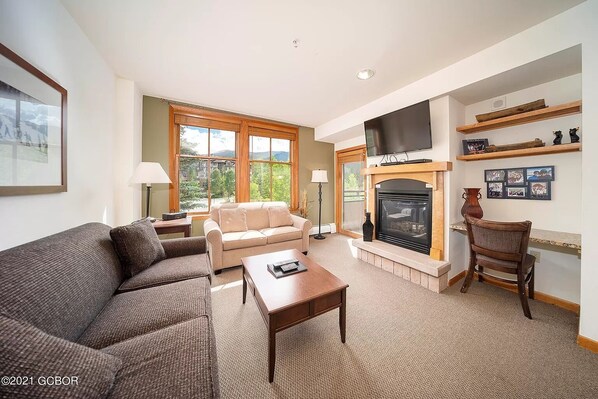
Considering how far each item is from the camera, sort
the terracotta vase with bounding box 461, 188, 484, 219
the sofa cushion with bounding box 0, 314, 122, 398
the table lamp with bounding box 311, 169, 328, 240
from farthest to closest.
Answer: the table lamp with bounding box 311, 169, 328, 240 → the terracotta vase with bounding box 461, 188, 484, 219 → the sofa cushion with bounding box 0, 314, 122, 398

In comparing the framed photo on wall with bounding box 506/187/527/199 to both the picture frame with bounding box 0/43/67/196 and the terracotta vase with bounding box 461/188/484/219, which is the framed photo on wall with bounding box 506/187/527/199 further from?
the picture frame with bounding box 0/43/67/196

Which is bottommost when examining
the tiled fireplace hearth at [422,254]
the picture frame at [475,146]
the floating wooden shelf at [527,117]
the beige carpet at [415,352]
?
the beige carpet at [415,352]

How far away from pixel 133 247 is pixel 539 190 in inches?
155

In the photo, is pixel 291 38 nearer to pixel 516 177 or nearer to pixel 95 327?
pixel 95 327

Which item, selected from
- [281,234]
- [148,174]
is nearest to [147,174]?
[148,174]

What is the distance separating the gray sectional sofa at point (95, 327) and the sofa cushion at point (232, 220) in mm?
1608

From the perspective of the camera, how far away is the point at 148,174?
2.44 meters

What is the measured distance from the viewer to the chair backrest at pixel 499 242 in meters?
1.74

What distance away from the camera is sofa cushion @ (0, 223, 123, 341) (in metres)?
0.77

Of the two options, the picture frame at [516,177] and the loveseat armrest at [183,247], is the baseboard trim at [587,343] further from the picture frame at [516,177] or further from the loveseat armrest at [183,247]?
the loveseat armrest at [183,247]

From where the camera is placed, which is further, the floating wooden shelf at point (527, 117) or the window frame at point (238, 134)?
the window frame at point (238, 134)

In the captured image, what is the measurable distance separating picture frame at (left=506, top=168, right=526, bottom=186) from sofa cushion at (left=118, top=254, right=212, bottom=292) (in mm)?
3399

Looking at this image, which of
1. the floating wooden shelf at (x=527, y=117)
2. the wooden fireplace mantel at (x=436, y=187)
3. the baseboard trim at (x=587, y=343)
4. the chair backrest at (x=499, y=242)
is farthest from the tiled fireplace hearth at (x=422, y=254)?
the baseboard trim at (x=587, y=343)

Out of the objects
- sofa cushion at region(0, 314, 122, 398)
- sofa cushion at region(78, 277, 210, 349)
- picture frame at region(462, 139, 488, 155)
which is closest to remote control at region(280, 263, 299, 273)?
sofa cushion at region(78, 277, 210, 349)
